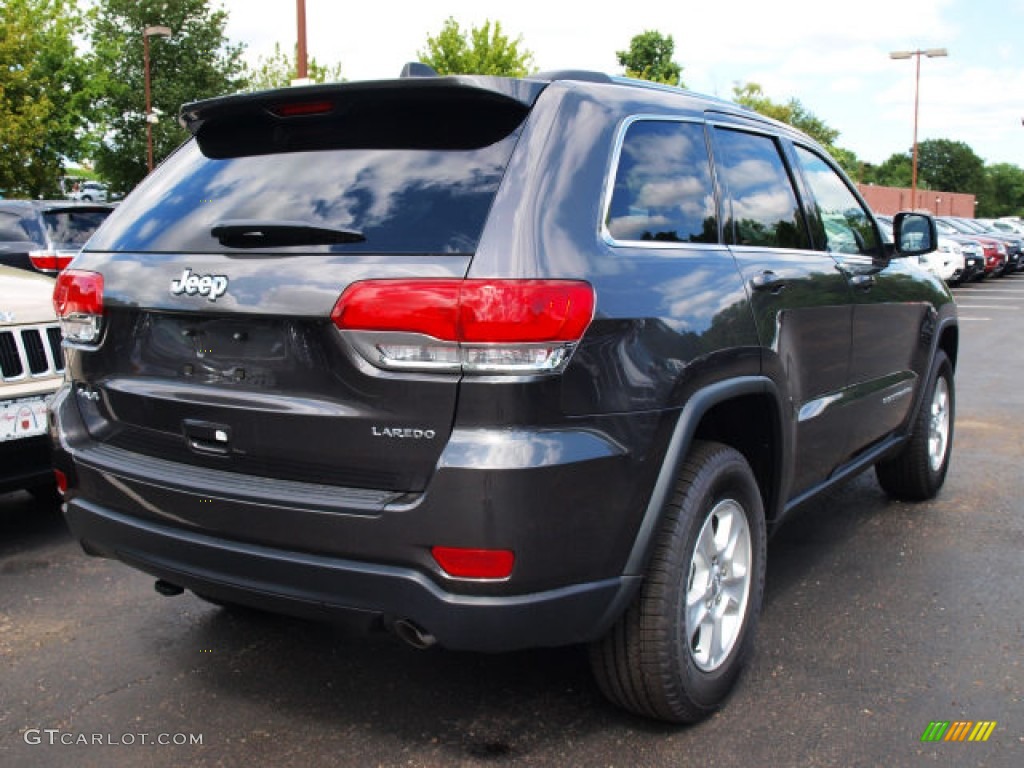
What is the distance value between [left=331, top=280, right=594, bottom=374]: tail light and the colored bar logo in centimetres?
161

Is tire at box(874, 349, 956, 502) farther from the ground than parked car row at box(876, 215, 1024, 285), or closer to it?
farther from the ground

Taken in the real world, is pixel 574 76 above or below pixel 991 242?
above

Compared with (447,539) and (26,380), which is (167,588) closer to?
(447,539)

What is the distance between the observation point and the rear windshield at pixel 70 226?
26.9 ft

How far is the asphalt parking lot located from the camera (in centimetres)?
280

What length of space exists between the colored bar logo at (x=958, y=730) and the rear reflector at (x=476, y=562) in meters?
1.43

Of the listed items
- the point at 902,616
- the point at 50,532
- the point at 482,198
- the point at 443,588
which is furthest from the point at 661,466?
the point at 50,532

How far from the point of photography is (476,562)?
2.34m

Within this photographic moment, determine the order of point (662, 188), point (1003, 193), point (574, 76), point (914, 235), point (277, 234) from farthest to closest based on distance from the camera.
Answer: point (1003, 193) < point (914, 235) < point (662, 188) < point (574, 76) < point (277, 234)

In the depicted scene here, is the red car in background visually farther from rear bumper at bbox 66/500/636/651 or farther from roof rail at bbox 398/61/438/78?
rear bumper at bbox 66/500/636/651

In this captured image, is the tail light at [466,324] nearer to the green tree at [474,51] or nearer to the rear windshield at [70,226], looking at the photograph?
the rear windshield at [70,226]

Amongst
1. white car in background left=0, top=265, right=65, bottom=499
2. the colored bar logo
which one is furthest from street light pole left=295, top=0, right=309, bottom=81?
the colored bar logo

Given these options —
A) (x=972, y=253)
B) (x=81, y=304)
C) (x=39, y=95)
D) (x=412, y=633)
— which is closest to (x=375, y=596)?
(x=412, y=633)

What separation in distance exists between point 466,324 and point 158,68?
178 ft
